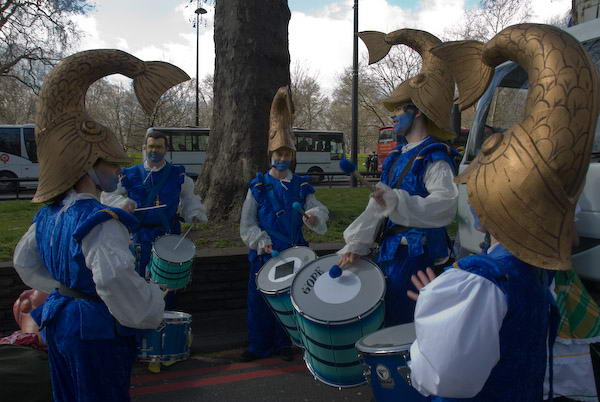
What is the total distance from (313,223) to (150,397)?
1865 millimetres

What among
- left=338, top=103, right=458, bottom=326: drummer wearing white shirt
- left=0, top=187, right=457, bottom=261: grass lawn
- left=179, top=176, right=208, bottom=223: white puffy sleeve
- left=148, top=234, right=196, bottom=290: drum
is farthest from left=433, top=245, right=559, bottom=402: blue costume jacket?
left=0, top=187, right=457, bottom=261: grass lawn

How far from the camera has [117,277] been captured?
2.10 m

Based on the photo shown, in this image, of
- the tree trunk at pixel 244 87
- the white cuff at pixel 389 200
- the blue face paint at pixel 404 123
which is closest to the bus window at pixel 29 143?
the tree trunk at pixel 244 87

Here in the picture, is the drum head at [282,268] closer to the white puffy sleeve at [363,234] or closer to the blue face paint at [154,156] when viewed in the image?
the white puffy sleeve at [363,234]

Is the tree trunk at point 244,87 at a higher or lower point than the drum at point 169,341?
higher

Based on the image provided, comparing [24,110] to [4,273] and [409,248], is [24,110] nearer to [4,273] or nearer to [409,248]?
[4,273]

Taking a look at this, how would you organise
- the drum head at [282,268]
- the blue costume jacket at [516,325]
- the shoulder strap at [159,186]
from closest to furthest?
the blue costume jacket at [516,325] → the drum head at [282,268] → the shoulder strap at [159,186]

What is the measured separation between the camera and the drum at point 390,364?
218cm

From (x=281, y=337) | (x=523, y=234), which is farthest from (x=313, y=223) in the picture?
(x=523, y=234)

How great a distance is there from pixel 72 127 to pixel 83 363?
1.10m

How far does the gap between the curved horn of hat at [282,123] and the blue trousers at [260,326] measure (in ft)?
3.39

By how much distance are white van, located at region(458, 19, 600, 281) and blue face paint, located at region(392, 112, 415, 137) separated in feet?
1.44

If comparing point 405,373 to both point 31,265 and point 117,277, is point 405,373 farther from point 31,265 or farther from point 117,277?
point 31,265

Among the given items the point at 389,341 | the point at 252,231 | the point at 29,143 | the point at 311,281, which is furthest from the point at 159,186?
the point at 29,143
